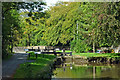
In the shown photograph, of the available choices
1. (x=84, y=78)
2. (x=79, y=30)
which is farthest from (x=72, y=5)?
(x=84, y=78)

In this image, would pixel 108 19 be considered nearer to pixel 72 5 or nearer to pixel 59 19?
pixel 72 5

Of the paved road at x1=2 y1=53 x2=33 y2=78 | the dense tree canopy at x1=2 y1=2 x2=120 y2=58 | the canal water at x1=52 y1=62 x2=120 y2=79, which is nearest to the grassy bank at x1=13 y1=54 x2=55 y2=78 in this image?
the paved road at x1=2 y1=53 x2=33 y2=78

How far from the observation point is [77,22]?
42344 millimetres

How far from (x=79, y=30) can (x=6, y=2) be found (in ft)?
89.8

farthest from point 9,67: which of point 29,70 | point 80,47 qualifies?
point 80,47

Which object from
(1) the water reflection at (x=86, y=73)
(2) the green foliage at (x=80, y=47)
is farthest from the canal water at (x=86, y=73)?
(2) the green foliage at (x=80, y=47)

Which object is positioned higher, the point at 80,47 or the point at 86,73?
the point at 80,47

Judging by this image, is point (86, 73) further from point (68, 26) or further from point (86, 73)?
point (68, 26)

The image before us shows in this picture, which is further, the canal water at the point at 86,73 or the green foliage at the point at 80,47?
the green foliage at the point at 80,47

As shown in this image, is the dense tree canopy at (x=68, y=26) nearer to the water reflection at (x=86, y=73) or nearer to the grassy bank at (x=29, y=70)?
the grassy bank at (x=29, y=70)

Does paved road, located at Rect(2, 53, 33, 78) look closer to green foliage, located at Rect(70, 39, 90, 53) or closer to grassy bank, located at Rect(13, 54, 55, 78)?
grassy bank, located at Rect(13, 54, 55, 78)

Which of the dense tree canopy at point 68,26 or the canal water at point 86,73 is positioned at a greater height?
the dense tree canopy at point 68,26

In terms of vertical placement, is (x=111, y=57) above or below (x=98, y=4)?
below

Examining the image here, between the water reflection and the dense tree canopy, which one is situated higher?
the dense tree canopy
